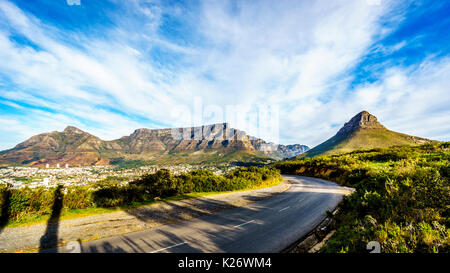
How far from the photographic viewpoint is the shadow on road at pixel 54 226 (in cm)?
739

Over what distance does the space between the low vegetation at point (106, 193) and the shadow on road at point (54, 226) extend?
17cm

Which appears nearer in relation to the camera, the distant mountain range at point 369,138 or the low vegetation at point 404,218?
the low vegetation at point 404,218

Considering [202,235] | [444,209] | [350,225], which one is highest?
[444,209]

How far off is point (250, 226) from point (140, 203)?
9.22 m

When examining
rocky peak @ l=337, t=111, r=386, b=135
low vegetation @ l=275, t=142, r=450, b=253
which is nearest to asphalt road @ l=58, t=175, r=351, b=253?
low vegetation @ l=275, t=142, r=450, b=253

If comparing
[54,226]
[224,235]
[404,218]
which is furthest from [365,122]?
[54,226]

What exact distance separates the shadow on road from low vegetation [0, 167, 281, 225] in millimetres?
171

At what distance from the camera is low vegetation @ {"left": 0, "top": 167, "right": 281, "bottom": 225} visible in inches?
385

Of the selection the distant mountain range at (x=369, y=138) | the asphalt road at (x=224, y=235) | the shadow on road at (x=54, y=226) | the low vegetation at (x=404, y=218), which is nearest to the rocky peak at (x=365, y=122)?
the distant mountain range at (x=369, y=138)

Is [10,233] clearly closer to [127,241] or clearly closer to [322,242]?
[127,241]

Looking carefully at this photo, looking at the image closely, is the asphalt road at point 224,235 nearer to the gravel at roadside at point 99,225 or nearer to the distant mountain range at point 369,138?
the gravel at roadside at point 99,225

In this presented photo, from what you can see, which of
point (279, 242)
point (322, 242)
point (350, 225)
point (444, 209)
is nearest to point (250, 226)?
point (279, 242)
